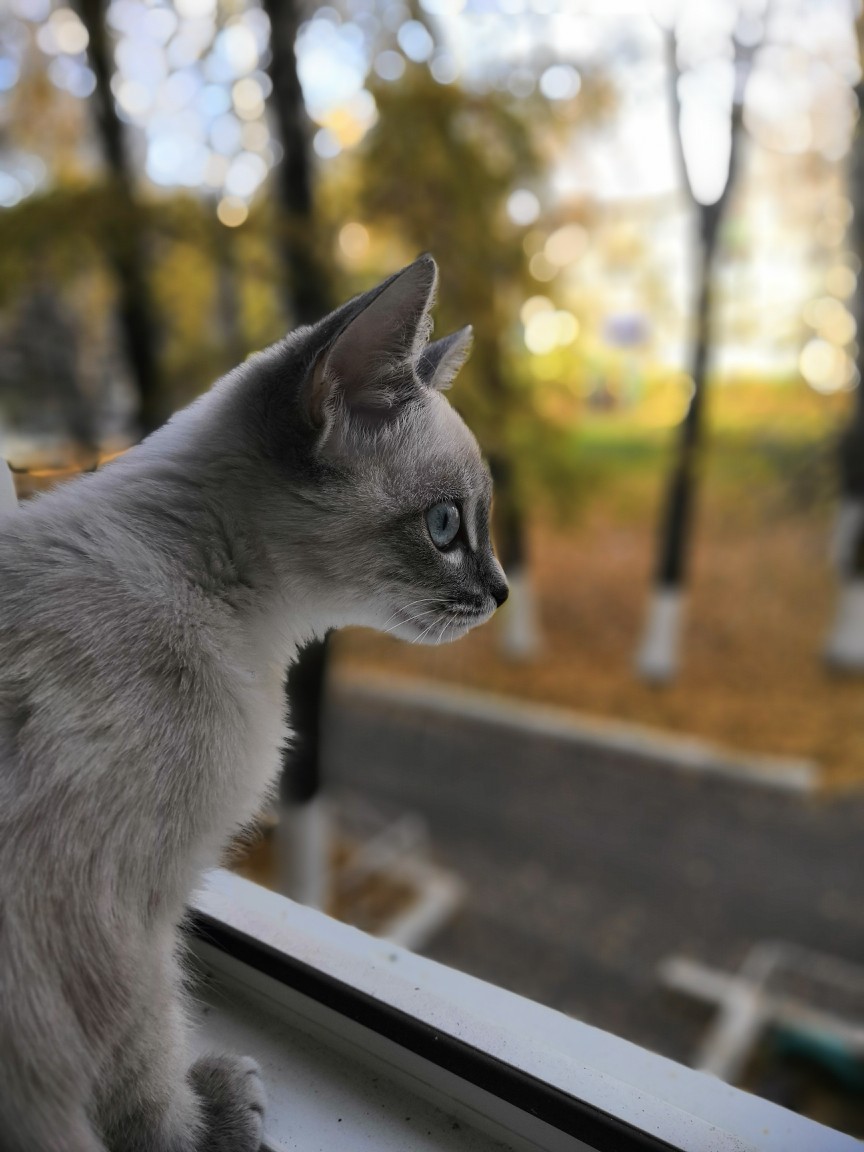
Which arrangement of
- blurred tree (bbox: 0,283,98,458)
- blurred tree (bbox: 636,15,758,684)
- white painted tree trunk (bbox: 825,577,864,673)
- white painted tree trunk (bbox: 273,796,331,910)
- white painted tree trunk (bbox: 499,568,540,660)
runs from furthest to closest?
1. white painted tree trunk (bbox: 499,568,540,660)
2. white painted tree trunk (bbox: 825,577,864,673)
3. blurred tree (bbox: 636,15,758,684)
4. blurred tree (bbox: 0,283,98,458)
5. white painted tree trunk (bbox: 273,796,331,910)

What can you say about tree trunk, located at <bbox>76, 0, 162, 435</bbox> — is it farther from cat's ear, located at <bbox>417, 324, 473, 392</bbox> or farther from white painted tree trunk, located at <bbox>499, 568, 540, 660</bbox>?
white painted tree trunk, located at <bbox>499, 568, 540, 660</bbox>

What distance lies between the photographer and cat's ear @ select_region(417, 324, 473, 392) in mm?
678

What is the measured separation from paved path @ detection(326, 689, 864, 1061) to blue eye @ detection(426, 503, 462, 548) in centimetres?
164

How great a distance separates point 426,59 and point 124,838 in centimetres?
274

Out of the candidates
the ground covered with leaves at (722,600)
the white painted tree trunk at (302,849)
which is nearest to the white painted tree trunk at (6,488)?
the white painted tree trunk at (302,849)

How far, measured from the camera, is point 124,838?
1.41ft

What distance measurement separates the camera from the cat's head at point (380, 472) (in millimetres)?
538

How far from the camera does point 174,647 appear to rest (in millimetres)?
475

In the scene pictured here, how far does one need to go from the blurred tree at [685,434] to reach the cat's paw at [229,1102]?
381cm

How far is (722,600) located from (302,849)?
11.2 feet

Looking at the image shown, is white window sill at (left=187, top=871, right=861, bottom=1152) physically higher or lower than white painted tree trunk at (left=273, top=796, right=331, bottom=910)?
higher

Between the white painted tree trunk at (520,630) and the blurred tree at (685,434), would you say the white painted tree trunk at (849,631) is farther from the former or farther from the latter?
the white painted tree trunk at (520,630)

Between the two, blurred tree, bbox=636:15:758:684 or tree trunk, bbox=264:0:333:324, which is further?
blurred tree, bbox=636:15:758:684

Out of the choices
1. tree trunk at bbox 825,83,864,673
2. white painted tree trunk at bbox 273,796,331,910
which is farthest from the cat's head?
tree trunk at bbox 825,83,864,673
